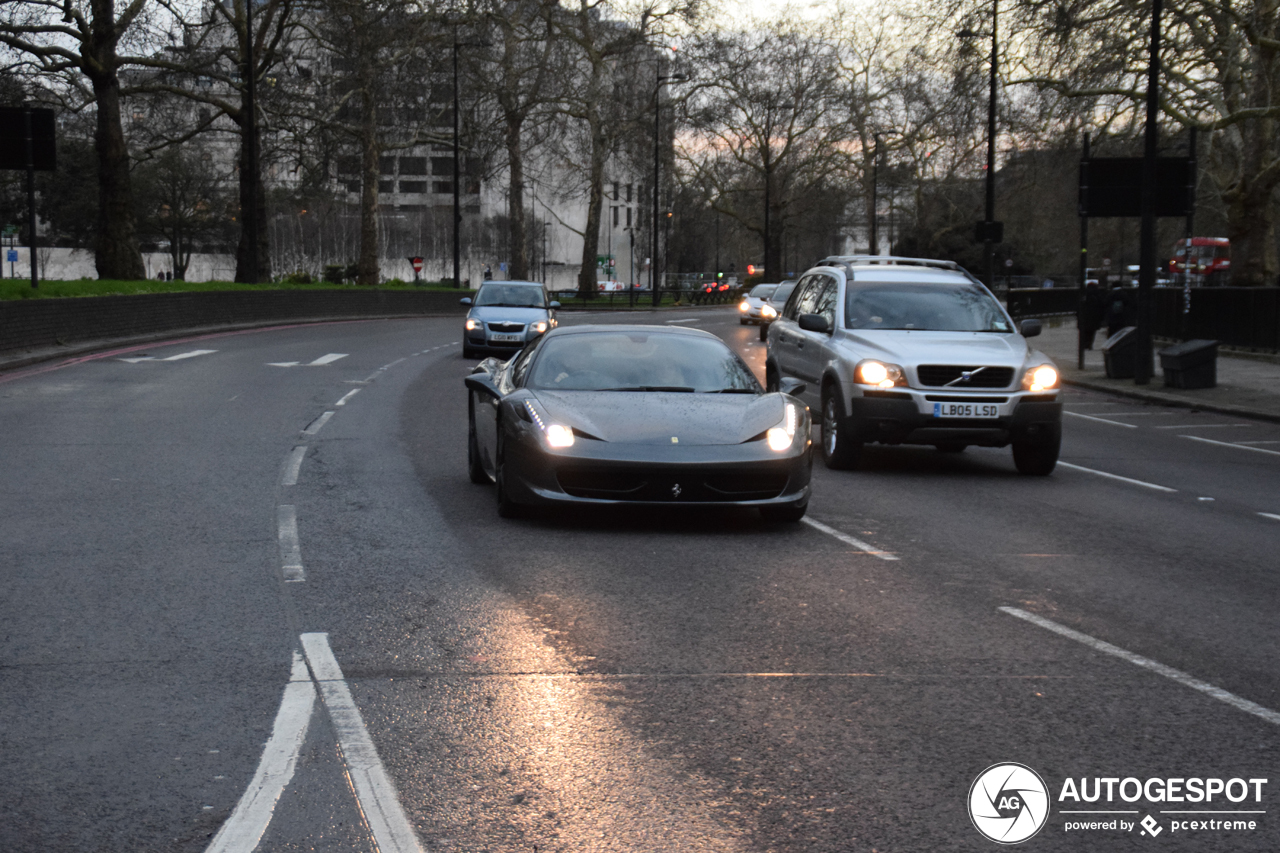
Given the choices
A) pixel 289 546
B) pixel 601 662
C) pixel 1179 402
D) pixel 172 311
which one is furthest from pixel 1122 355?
pixel 601 662

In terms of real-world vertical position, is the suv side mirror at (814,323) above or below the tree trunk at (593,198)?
below

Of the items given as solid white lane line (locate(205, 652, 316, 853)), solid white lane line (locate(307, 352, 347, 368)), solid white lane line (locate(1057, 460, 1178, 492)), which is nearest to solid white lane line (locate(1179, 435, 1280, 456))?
solid white lane line (locate(1057, 460, 1178, 492))

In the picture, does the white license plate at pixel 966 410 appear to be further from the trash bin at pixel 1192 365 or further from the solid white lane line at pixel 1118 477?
the trash bin at pixel 1192 365

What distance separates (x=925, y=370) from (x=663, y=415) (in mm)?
3981

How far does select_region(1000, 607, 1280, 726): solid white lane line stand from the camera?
5.41 m

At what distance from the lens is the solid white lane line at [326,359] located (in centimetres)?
2571

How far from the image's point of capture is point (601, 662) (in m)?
6.00

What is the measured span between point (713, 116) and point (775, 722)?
6558cm

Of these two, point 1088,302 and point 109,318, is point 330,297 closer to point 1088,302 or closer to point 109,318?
point 109,318

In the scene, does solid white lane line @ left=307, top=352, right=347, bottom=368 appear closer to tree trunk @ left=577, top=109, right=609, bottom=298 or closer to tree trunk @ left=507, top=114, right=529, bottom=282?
tree trunk @ left=507, top=114, right=529, bottom=282

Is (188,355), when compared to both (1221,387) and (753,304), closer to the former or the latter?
(1221,387)

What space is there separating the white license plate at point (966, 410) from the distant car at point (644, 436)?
8.49 ft

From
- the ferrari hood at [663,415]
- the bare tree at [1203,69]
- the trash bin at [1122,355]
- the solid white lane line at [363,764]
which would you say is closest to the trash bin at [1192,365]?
the trash bin at [1122,355]

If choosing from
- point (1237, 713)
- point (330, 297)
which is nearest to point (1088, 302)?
point (330, 297)
